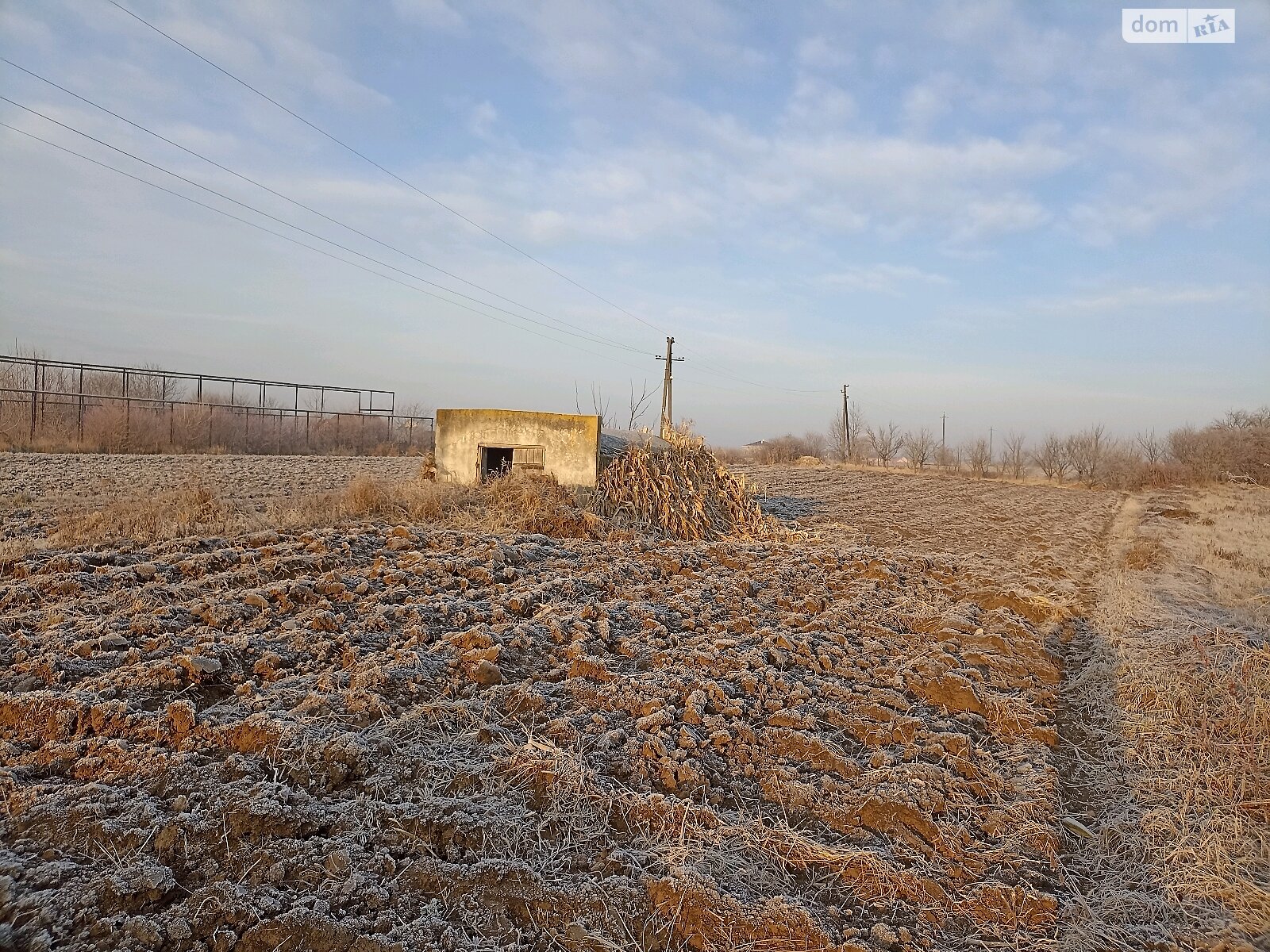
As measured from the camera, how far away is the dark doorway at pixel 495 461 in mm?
10938

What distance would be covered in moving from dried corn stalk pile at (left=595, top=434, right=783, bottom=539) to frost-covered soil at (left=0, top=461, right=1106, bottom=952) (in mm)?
3859

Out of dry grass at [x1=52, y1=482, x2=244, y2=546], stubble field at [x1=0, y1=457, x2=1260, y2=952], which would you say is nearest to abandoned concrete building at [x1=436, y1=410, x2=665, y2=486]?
dry grass at [x1=52, y1=482, x2=244, y2=546]

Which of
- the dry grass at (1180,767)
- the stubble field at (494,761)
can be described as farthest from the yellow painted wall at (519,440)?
the dry grass at (1180,767)

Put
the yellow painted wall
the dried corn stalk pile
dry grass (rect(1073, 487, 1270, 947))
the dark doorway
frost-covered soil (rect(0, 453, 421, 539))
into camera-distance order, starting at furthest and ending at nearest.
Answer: the dark doorway, the yellow painted wall, the dried corn stalk pile, frost-covered soil (rect(0, 453, 421, 539)), dry grass (rect(1073, 487, 1270, 947))

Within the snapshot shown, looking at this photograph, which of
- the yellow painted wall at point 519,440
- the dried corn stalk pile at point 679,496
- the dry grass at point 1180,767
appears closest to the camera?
the dry grass at point 1180,767

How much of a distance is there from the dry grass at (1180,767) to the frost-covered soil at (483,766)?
1.05 feet

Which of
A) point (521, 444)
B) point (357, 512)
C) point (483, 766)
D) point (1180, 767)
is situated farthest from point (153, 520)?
point (1180, 767)

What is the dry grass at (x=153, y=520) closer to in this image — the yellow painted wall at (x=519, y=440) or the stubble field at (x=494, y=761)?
the stubble field at (x=494, y=761)

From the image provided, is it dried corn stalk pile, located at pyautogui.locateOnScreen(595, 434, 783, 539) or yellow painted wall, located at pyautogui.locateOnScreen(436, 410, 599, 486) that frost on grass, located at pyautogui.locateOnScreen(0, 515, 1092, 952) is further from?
yellow painted wall, located at pyautogui.locateOnScreen(436, 410, 599, 486)

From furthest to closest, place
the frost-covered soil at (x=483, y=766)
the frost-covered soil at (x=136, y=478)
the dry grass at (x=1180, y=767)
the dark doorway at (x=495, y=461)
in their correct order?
the dark doorway at (x=495, y=461), the frost-covered soil at (x=136, y=478), the dry grass at (x=1180, y=767), the frost-covered soil at (x=483, y=766)

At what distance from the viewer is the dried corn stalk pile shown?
34.3ft

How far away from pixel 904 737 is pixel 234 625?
179 inches

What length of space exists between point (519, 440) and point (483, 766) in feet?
24.7

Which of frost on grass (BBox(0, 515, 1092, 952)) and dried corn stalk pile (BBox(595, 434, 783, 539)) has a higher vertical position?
dried corn stalk pile (BBox(595, 434, 783, 539))
